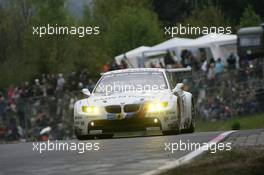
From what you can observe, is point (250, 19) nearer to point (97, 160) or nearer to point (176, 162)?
point (97, 160)

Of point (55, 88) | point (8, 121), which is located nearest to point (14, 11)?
point (55, 88)

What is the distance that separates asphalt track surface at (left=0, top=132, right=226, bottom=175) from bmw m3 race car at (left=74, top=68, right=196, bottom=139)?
2.46 metres

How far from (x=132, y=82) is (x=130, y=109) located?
117cm

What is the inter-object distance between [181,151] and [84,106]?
18.2ft

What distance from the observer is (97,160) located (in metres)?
11.2

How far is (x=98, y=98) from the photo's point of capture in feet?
56.5

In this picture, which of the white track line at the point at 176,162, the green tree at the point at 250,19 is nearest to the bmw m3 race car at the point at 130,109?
the white track line at the point at 176,162

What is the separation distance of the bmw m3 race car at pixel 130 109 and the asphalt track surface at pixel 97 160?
2.46m

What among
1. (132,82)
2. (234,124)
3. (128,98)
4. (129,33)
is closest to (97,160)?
(128,98)

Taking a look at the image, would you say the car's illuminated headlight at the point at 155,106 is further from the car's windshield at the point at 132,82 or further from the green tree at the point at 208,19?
the green tree at the point at 208,19

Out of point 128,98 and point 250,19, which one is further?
point 250,19

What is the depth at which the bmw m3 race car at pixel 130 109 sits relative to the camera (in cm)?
1672

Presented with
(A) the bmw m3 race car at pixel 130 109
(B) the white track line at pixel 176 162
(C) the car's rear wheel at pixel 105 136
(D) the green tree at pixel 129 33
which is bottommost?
(C) the car's rear wheel at pixel 105 136

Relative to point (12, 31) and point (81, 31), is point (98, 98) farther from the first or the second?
point (12, 31)
